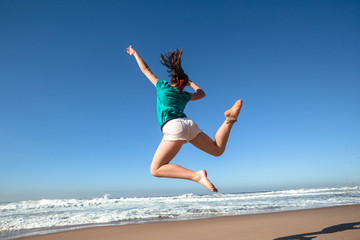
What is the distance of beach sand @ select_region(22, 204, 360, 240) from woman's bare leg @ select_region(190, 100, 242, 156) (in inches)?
118

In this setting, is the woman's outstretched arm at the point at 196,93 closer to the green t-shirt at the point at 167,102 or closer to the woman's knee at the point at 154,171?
the green t-shirt at the point at 167,102

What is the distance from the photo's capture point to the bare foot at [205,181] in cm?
225

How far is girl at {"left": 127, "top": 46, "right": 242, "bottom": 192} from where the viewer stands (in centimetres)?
241

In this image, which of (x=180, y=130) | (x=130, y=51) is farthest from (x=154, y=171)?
(x=130, y=51)

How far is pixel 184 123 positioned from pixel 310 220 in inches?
235

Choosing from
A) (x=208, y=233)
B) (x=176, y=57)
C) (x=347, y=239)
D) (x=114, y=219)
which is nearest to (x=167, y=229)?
(x=208, y=233)

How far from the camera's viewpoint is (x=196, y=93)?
2986mm

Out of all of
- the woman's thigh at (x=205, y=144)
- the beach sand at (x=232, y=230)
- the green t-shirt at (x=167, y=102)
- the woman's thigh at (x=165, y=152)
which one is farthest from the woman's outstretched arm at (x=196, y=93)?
the beach sand at (x=232, y=230)

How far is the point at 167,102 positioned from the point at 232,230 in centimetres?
417

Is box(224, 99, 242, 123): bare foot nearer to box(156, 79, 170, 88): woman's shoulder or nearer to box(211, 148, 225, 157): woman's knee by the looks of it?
box(211, 148, 225, 157): woman's knee

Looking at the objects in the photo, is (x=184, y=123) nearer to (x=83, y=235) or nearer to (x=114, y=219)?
(x=83, y=235)

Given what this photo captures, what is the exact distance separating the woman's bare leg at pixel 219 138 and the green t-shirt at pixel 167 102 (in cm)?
33

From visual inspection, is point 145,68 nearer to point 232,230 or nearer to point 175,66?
point 175,66

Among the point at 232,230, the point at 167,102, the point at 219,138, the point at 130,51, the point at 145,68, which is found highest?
the point at 130,51
